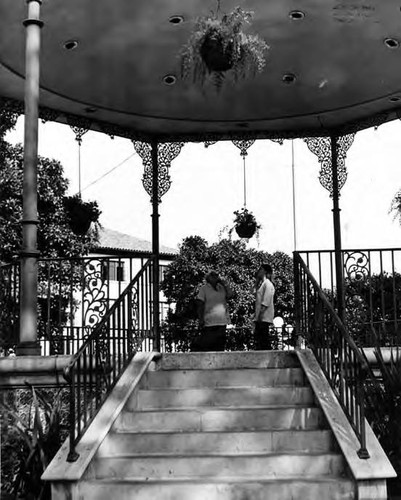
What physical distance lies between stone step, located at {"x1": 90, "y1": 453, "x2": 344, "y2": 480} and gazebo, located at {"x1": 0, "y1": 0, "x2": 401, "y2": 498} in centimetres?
42

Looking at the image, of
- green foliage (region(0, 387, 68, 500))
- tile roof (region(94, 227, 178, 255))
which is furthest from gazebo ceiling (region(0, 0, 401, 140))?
tile roof (region(94, 227, 178, 255))

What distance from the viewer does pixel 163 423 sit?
21.9 ft

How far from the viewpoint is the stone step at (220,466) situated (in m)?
5.96

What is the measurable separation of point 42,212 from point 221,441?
1738 centimetres

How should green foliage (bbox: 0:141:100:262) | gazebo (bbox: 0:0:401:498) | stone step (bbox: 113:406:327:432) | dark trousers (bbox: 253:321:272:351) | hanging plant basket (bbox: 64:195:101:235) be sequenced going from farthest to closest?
green foliage (bbox: 0:141:100:262), hanging plant basket (bbox: 64:195:101:235), dark trousers (bbox: 253:321:272:351), gazebo (bbox: 0:0:401:498), stone step (bbox: 113:406:327:432)

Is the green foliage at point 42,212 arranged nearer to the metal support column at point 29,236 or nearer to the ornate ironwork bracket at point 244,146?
the ornate ironwork bracket at point 244,146

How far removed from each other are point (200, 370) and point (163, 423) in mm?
848

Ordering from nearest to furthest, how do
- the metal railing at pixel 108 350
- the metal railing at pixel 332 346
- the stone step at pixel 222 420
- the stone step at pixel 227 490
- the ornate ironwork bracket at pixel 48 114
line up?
the stone step at pixel 227 490, the metal railing at pixel 332 346, the metal railing at pixel 108 350, the stone step at pixel 222 420, the ornate ironwork bracket at pixel 48 114

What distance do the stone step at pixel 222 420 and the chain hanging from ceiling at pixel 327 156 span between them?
595 centimetres

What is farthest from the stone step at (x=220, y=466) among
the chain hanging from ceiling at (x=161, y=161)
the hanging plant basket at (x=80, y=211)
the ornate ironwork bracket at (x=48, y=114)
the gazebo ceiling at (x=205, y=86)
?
the chain hanging from ceiling at (x=161, y=161)

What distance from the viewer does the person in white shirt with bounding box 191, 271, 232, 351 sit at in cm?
915

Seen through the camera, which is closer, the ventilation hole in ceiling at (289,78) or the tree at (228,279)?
the ventilation hole in ceiling at (289,78)

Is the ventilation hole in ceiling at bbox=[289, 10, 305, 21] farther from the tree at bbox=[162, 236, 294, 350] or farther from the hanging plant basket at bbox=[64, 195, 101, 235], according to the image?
the tree at bbox=[162, 236, 294, 350]

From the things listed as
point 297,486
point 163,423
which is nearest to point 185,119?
point 163,423
